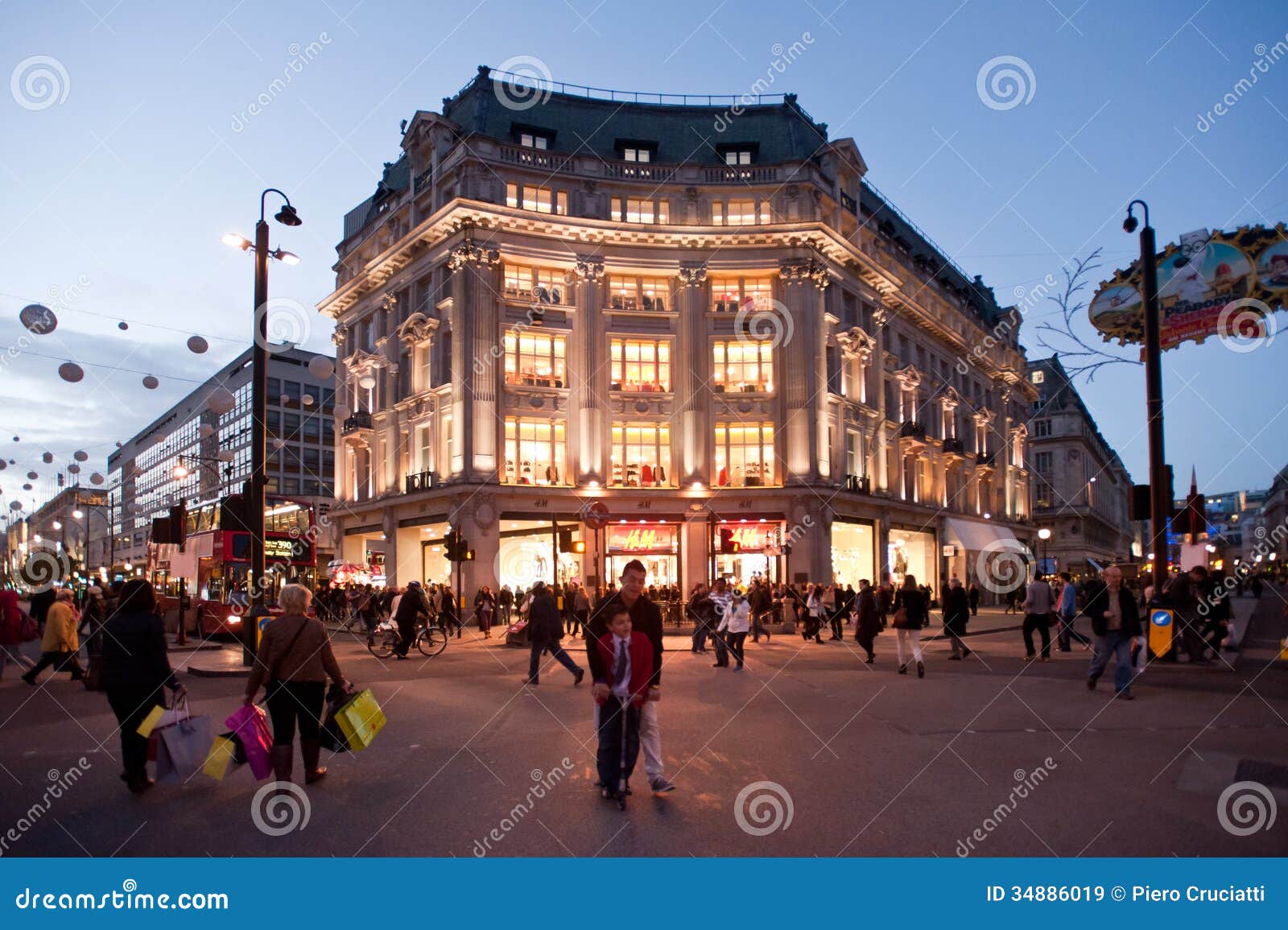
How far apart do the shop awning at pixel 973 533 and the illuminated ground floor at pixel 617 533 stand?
40.1 feet

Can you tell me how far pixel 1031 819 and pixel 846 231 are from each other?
37887 mm

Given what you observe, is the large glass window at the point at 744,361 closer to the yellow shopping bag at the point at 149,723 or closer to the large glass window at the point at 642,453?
the large glass window at the point at 642,453

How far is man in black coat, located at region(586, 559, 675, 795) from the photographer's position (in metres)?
6.88

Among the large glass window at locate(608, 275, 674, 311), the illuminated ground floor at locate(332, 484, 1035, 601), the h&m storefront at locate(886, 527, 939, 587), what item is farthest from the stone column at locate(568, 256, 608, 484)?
the h&m storefront at locate(886, 527, 939, 587)

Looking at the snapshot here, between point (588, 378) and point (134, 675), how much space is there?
1166 inches

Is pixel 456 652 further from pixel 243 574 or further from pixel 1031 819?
pixel 1031 819

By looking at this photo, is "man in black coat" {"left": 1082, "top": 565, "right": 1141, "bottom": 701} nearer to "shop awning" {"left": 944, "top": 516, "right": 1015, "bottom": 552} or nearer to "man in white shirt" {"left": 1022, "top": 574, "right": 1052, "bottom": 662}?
"man in white shirt" {"left": 1022, "top": 574, "right": 1052, "bottom": 662}

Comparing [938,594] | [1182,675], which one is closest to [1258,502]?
[938,594]

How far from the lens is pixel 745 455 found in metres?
37.6

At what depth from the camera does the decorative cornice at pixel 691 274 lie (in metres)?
37.5

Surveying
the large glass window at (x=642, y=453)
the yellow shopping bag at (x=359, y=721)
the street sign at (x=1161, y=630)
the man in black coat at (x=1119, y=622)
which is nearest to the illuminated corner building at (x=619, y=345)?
the large glass window at (x=642, y=453)

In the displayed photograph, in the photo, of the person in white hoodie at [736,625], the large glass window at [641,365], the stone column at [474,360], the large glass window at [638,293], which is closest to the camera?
the person in white hoodie at [736,625]

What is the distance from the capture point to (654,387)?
3734 cm

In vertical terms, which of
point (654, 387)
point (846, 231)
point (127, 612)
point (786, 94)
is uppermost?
point (786, 94)
